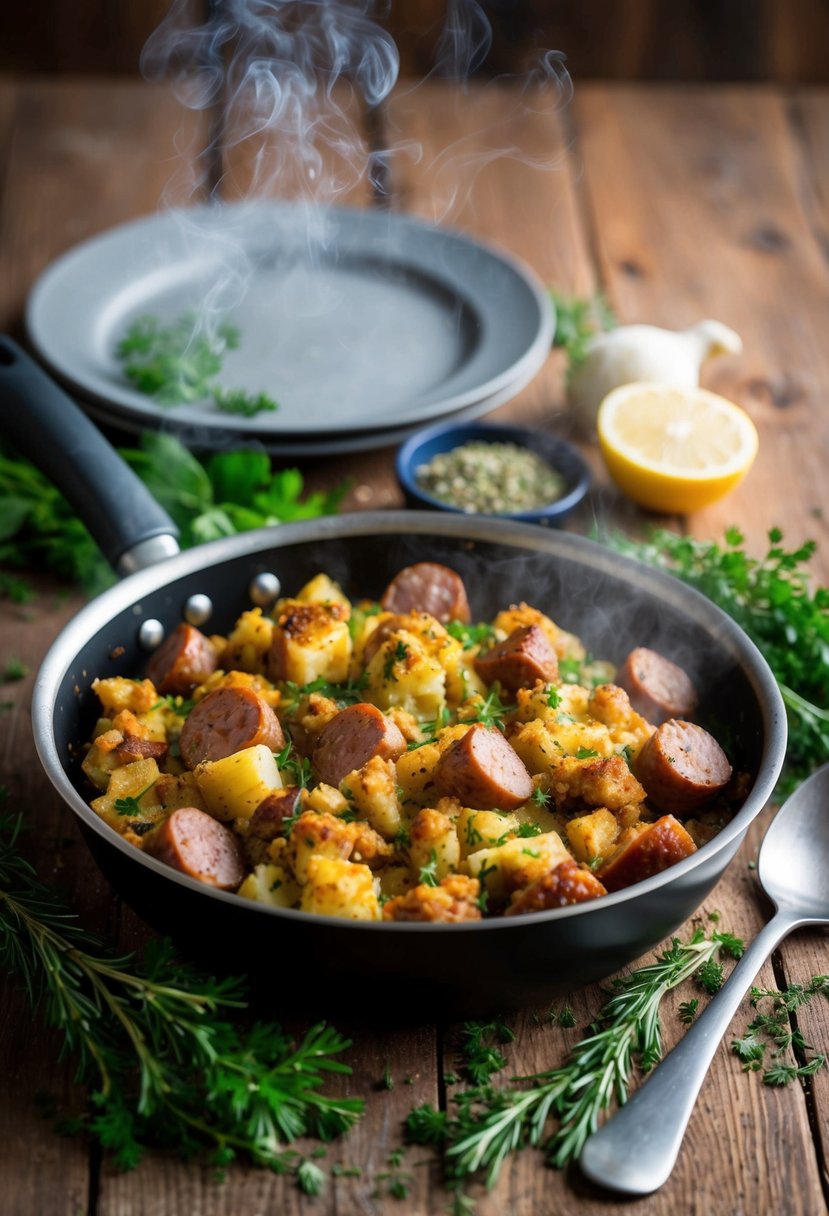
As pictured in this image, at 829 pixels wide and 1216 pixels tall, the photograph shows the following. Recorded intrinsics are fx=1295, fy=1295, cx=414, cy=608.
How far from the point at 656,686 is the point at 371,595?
76 cm

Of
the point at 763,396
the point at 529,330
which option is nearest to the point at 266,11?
the point at 529,330

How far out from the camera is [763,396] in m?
4.32

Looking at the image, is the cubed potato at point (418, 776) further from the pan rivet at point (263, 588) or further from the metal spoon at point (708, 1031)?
the pan rivet at point (263, 588)

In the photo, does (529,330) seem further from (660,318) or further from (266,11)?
(266,11)

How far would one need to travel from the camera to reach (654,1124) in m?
1.95

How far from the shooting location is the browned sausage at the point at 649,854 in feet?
6.90

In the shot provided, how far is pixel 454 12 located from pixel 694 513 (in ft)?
13.4

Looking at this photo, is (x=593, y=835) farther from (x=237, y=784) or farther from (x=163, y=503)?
(x=163, y=503)

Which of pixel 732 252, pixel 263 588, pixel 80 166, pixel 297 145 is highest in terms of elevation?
pixel 263 588

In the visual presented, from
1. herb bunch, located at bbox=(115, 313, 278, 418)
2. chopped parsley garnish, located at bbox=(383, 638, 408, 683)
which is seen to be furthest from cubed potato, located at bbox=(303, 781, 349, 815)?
herb bunch, located at bbox=(115, 313, 278, 418)

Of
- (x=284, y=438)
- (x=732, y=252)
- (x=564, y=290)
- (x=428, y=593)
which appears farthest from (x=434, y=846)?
(x=732, y=252)

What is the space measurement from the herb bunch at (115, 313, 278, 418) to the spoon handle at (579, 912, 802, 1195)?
222 centimetres

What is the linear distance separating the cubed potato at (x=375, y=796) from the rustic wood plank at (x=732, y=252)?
5.95 ft

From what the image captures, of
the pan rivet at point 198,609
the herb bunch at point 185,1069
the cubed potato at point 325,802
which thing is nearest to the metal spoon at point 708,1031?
the herb bunch at point 185,1069
